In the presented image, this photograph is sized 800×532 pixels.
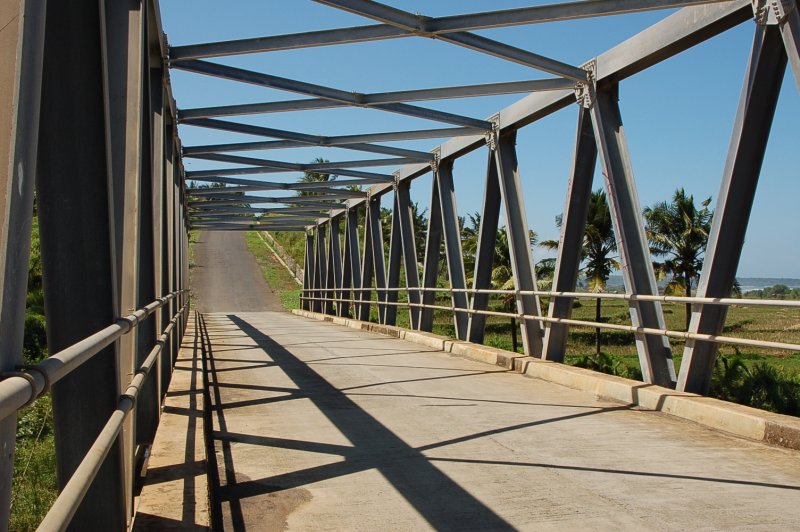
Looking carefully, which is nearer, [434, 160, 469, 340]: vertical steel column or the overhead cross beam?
the overhead cross beam

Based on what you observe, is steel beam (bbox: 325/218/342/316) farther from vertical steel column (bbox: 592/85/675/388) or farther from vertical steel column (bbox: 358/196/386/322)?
vertical steel column (bbox: 592/85/675/388)

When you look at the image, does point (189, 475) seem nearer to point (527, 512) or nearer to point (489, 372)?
point (527, 512)

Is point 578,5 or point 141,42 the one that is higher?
point 578,5

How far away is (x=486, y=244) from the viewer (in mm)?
13016

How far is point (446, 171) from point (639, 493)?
1131 centimetres

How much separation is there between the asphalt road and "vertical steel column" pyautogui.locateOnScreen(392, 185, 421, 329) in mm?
35629

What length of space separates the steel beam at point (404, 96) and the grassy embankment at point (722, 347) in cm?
358

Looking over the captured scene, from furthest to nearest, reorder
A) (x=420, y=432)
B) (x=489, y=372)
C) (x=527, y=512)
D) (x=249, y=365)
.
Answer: (x=249, y=365), (x=489, y=372), (x=420, y=432), (x=527, y=512)

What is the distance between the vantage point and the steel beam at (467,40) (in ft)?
26.2

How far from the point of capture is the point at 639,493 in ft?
14.5

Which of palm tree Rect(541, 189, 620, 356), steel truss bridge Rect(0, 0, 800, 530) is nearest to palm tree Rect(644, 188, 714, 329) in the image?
palm tree Rect(541, 189, 620, 356)

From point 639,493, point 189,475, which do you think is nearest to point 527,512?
point 639,493

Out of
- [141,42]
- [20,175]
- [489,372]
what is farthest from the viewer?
[489,372]

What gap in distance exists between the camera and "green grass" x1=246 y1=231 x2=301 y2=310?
57338 millimetres
